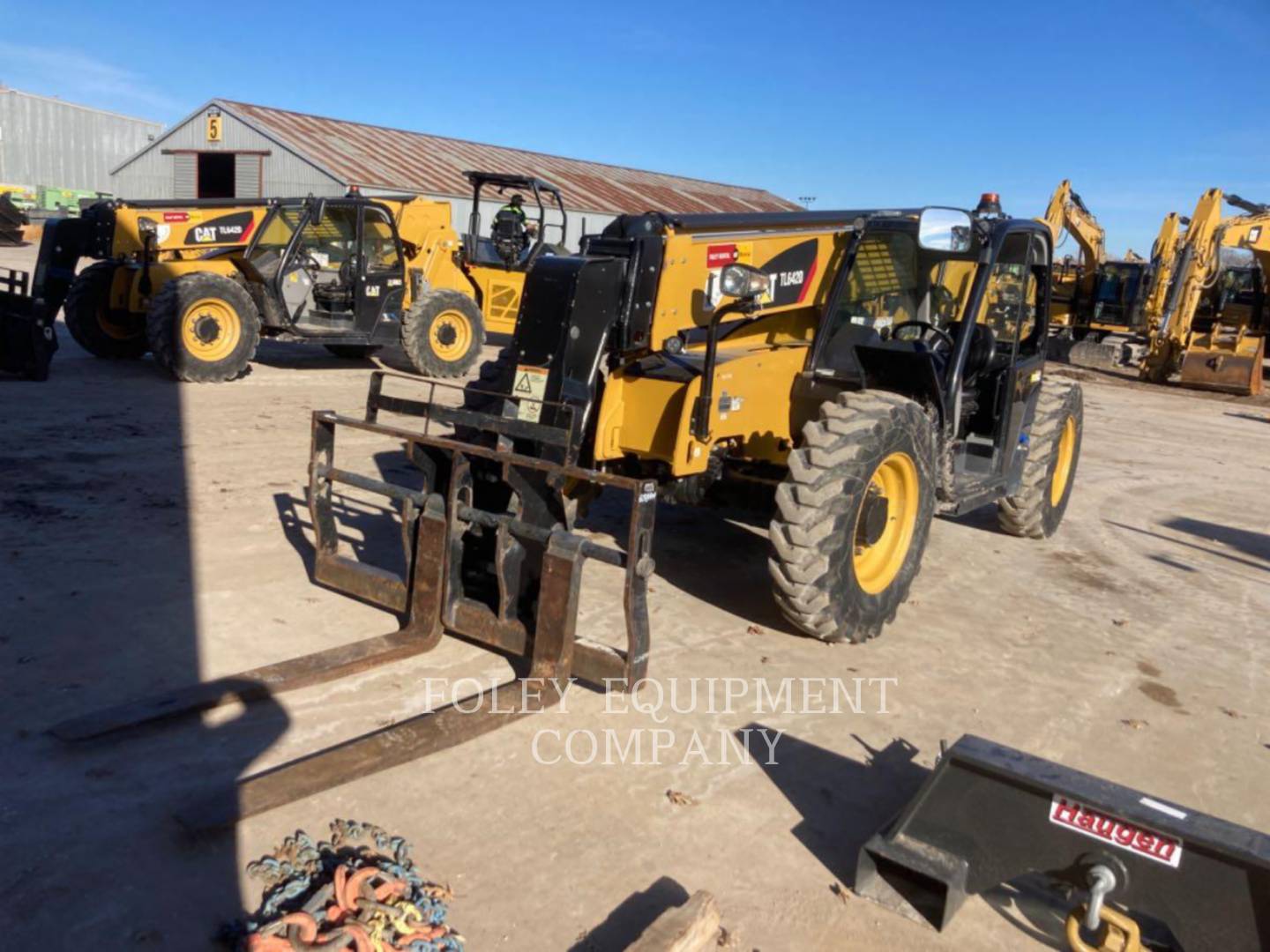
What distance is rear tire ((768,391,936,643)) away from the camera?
482 centimetres

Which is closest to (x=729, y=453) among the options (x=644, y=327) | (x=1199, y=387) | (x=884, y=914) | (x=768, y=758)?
(x=644, y=327)

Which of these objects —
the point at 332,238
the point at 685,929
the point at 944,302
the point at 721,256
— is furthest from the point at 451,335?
the point at 685,929

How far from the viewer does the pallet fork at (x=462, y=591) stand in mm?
3873

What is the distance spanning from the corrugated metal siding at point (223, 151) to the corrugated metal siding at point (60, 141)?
16447 millimetres

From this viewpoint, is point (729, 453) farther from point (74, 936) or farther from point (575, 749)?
point (74, 936)

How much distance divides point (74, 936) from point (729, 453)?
147 inches

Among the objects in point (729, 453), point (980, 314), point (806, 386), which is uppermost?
point (980, 314)

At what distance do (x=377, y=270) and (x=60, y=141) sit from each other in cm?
Result: 4404

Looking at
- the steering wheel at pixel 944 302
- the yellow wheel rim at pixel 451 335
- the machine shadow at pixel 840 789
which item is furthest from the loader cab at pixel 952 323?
the yellow wheel rim at pixel 451 335

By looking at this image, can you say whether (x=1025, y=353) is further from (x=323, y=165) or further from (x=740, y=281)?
(x=323, y=165)

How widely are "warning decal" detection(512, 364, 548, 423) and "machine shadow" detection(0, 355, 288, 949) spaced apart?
169 centimetres

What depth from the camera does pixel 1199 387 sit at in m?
20.2

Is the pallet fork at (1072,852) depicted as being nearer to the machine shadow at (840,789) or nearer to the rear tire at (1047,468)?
the machine shadow at (840,789)

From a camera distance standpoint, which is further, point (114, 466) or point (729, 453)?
point (114, 466)
